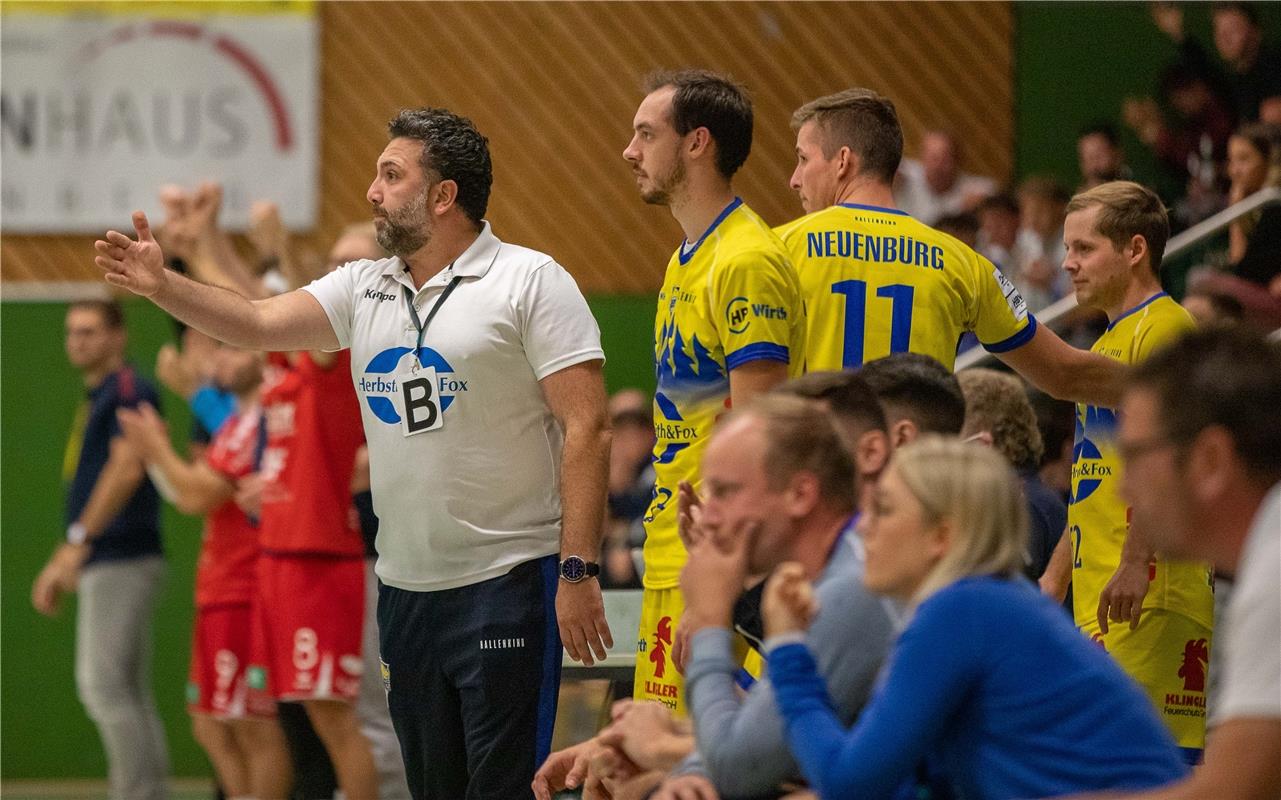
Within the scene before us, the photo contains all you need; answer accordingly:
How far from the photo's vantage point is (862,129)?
13.3 ft

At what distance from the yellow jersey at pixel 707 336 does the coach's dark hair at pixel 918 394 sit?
49 cm

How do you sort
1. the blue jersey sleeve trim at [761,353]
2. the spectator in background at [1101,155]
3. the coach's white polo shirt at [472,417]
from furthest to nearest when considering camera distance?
the spectator in background at [1101,155]
the coach's white polo shirt at [472,417]
the blue jersey sleeve trim at [761,353]

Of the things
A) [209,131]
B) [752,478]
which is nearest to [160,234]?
[209,131]

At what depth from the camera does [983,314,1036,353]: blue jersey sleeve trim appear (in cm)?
408

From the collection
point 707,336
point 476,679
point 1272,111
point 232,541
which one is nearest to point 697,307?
point 707,336

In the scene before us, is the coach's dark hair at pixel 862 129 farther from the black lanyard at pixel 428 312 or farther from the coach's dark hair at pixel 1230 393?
the coach's dark hair at pixel 1230 393

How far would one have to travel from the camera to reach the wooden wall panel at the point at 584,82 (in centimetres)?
895

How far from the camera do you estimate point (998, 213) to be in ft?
26.0

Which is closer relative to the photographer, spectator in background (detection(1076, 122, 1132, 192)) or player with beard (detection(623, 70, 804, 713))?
player with beard (detection(623, 70, 804, 713))

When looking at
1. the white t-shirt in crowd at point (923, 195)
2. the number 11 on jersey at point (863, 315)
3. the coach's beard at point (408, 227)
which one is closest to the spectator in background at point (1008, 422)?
the number 11 on jersey at point (863, 315)

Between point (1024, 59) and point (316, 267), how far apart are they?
4.29 m

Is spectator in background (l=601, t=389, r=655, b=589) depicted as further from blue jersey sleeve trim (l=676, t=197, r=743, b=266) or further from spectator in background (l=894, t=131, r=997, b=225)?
blue jersey sleeve trim (l=676, t=197, r=743, b=266)

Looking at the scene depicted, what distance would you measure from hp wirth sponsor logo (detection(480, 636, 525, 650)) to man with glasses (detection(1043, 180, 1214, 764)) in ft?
4.45

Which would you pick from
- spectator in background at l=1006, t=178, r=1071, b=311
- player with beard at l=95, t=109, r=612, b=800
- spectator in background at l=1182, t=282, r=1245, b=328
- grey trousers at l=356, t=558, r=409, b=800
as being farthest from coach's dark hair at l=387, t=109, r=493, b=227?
spectator in background at l=1006, t=178, r=1071, b=311
